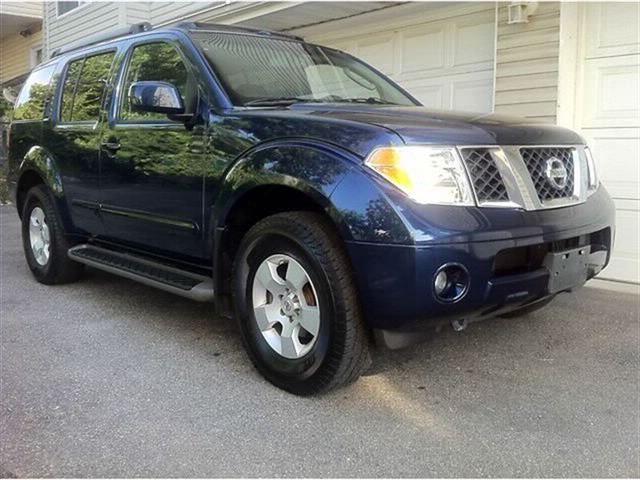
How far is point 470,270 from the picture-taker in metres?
2.78

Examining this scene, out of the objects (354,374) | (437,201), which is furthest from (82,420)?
(437,201)

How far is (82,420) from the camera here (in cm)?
297

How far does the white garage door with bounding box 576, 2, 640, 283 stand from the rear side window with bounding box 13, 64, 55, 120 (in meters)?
4.80

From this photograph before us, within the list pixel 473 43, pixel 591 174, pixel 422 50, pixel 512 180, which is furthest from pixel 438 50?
pixel 512 180

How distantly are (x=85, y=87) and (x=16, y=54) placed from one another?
16.7 m

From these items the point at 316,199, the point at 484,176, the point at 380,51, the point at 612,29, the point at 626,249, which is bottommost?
the point at 626,249

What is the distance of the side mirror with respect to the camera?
3.67m

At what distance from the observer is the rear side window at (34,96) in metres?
5.57

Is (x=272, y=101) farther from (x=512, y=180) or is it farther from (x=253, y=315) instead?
(x=512, y=180)

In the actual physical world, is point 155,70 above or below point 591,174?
above

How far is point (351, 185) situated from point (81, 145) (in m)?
2.78

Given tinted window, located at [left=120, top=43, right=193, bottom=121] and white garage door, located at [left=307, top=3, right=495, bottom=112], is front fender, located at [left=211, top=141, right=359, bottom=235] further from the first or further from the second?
white garage door, located at [left=307, top=3, right=495, bottom=112]

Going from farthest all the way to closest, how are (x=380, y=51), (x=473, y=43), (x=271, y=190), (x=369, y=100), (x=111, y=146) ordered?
(x=380, y=51) → (x=473, y=43) → (x=111, y=146) → (x=369, y=100) → (x=271, y=190)

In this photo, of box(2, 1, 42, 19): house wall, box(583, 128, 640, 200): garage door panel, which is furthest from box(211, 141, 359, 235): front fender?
box(2, 1, 42, 19): house wall
